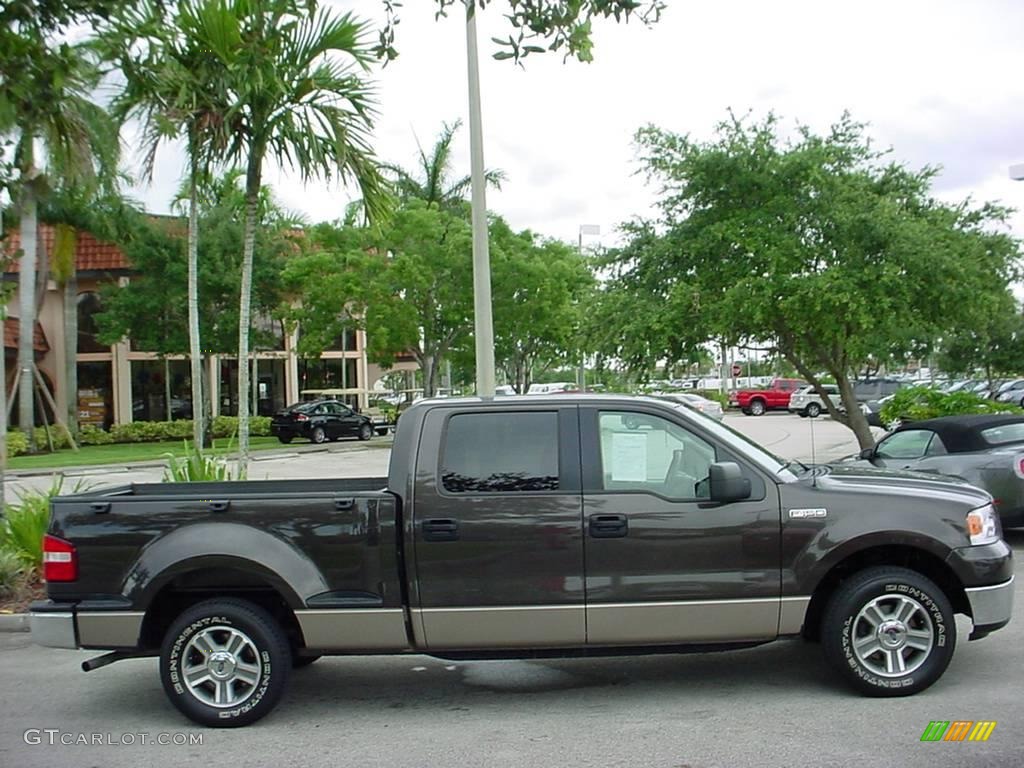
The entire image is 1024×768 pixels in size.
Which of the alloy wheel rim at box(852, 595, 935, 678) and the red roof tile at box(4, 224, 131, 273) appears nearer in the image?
the alloy wheel rim at box(852, 595, 935, 678)

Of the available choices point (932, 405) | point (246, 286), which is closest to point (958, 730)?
point (246, 286)

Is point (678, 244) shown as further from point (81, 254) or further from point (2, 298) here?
point (81, 254)

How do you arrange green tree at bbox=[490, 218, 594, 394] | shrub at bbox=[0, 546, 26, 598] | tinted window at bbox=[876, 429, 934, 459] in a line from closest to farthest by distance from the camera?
shrub at bbox=[0, 546, 26, 598] < tinted window at bbox=[876, 429, 934, 459] < green tree at bbox=[490, 218, 594, 394]

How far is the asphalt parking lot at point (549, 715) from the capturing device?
5.04 m

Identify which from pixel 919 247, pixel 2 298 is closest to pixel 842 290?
pixel 919 247

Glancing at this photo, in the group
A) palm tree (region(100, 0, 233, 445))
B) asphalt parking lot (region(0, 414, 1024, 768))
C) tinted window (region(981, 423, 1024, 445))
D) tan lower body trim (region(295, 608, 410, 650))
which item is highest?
palm tree (region(100, 0, 233, 445))

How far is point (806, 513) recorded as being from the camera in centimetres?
565

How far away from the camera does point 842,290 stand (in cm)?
1330

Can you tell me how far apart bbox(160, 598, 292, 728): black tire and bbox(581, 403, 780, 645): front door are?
→ 5.91ft

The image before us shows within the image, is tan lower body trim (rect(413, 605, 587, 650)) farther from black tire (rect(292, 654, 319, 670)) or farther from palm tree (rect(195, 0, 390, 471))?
palm tree (rect(195, 0, 390, 471))

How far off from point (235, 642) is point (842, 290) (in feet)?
32.8

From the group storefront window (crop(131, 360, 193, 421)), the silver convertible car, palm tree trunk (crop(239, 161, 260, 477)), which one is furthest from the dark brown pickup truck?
storefront window (crop(131, 360, 193, 421))

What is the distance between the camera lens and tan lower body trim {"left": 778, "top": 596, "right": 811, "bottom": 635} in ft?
18.5

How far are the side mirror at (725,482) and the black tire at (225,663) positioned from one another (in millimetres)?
2575
